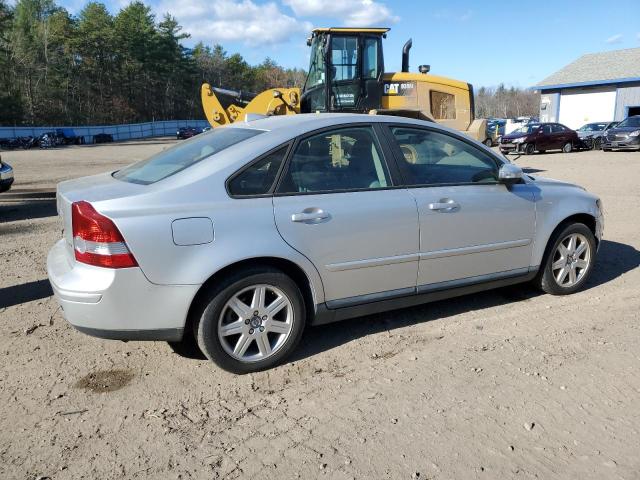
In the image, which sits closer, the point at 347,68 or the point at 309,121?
the point at 309,121

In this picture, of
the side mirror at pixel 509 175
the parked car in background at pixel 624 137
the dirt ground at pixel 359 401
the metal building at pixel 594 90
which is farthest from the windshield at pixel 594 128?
the side mirror at pixel 509 175

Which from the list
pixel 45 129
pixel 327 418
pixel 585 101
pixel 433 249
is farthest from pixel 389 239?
pixel 45 129

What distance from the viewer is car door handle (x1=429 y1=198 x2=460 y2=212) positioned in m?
4.06

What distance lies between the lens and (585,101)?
39031 mm

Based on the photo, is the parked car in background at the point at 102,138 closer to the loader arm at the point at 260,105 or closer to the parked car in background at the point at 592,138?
the loader arm at the point at 260,105

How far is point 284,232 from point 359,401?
114cm

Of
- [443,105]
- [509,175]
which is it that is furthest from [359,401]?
[443,105]

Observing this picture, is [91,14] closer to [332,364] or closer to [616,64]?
[616,64]

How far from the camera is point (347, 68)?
13641 mm

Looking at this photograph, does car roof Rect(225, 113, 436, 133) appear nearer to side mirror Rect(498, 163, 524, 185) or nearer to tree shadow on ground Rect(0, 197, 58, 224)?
side mirror Rect(498, 163, 524, 185)

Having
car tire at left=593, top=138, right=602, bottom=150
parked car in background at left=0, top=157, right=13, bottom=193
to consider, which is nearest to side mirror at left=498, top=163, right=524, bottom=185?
parked car in background at left=0, top=157, right=13, bottom=193

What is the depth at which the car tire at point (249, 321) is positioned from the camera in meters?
3.39

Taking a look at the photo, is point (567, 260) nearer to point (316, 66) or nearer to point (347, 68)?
point (347, 68)

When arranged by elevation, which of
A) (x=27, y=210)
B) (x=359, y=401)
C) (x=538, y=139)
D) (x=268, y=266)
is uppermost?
(x=538, y=139)
